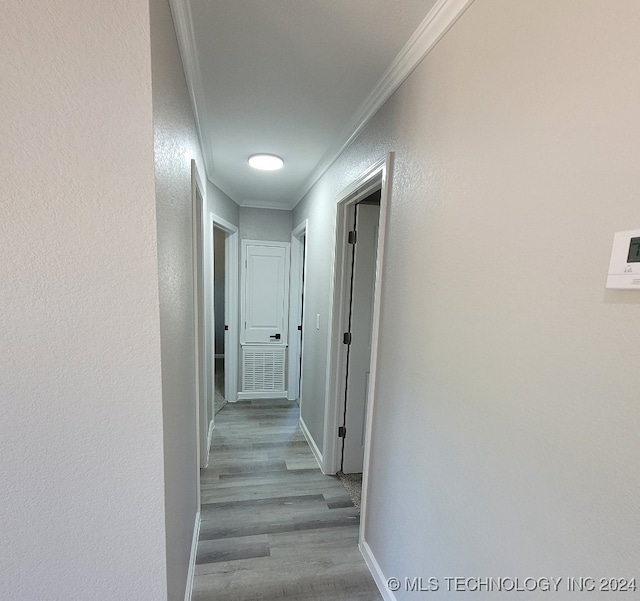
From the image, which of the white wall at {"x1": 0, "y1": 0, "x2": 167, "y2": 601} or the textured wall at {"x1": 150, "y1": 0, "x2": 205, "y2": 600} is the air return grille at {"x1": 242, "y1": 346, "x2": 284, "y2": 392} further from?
the white wall at {"x1": 0, "y1": 0, "x2": 167, "y2": 601}

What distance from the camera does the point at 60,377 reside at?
0.89 m

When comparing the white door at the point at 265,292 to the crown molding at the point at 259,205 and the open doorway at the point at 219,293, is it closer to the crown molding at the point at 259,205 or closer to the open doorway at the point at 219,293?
the crown molding at the point at 259,205

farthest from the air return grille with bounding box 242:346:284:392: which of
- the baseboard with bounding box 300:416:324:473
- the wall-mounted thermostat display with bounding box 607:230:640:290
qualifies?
the wall-mounted thermostat display with bounding box 607:230:640:290

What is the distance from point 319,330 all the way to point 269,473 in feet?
3.99

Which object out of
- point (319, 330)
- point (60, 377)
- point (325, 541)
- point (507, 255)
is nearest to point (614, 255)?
point (507, 255)

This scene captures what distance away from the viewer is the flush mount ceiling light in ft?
7.94

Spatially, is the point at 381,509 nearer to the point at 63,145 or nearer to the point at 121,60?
the point at 63,145

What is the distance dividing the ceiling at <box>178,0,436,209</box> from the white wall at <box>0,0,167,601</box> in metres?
0.52

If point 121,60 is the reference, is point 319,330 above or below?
below

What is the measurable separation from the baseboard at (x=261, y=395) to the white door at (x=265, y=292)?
2.15 feet

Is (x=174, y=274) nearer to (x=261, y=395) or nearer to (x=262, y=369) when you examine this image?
(x=262, y=369)

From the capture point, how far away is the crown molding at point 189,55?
1.10 metres

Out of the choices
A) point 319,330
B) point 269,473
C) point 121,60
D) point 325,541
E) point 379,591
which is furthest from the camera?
point 319,330

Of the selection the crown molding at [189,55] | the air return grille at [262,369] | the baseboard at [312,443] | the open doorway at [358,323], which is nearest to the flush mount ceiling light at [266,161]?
the crown molding at [189,55]
